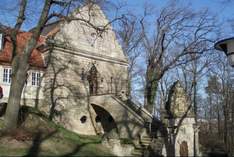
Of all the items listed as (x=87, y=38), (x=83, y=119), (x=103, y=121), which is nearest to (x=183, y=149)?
(x=103, y=121)

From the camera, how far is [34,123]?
850 inches

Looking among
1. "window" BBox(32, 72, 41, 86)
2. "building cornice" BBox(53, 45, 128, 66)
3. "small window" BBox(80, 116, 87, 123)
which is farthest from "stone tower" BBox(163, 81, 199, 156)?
"window" BBox(32, 72, 41, 86)

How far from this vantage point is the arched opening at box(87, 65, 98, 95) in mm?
31453

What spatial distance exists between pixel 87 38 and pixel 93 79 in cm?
386

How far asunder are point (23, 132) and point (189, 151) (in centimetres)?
1354

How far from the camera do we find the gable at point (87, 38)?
29.7 meters

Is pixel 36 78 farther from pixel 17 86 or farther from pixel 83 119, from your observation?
pixel 17 86

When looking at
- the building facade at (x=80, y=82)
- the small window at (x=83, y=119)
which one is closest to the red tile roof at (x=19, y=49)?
the building facade at (x=80, y=82)

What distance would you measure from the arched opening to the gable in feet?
5.28

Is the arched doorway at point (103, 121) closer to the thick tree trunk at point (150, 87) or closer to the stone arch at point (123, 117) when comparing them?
the stone arch at point (123, 117)

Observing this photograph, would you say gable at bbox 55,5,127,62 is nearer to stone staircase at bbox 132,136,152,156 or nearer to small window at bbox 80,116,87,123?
small window at bbox 80,116,87,123

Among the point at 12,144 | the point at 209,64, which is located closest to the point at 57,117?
the point at 12,144

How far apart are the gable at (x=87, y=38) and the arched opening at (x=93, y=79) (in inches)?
63.3

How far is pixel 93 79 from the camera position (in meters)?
31.7
